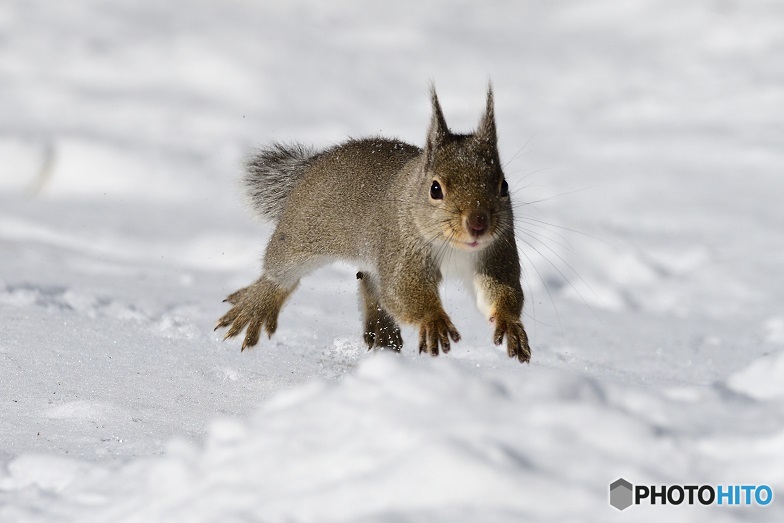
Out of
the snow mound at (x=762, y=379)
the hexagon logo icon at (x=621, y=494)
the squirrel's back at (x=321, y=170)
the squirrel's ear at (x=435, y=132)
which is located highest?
the squirrel's back at (x=321, y=170)

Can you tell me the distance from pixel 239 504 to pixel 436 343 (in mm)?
1773

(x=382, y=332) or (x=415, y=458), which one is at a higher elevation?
(x=382, y=332)

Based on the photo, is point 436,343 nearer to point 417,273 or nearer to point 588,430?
point 417,273

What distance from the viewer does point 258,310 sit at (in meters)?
6.21

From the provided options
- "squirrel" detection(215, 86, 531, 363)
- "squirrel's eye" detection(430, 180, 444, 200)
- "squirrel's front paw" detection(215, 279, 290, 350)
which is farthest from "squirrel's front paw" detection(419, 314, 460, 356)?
"squirrel's front paw" detection(215, 279, 290, 350)

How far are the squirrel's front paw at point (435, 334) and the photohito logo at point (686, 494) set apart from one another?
1704mm

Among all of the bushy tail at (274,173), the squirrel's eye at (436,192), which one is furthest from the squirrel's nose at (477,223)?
the bushy tail at (274,173)

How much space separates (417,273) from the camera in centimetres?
501

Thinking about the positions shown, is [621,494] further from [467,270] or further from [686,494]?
[467,270]

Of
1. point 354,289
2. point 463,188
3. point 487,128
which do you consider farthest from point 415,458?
point 354,289

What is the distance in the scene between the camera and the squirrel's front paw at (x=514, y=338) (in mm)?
4676

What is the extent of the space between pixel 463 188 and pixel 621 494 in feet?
6.88

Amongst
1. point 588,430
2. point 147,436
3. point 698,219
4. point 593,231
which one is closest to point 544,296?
point 593,231

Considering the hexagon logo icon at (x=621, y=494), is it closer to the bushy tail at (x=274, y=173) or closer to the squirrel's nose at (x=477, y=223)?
the squirrel's nose at (x=477, y=223)
